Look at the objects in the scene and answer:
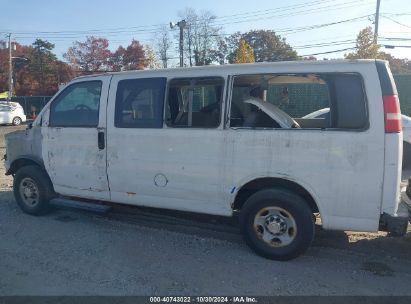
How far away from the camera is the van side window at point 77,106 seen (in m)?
5.57

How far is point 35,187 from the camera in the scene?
20.4ft

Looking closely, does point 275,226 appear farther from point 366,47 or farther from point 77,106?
point 366,47

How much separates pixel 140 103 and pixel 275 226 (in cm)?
229

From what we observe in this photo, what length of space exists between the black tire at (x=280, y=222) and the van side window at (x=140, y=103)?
5.06ft

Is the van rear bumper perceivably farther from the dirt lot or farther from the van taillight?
the van taillight

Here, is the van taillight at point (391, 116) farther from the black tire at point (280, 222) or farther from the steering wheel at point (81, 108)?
the steering wheel at point (81, 108)

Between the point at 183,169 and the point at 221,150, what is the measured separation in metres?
0.56

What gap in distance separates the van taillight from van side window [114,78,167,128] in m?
2.56

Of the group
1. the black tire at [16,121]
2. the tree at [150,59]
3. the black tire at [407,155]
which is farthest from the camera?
the tree at [150,59]

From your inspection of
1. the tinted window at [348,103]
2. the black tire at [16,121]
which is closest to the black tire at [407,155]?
the tinted window at [348,103]

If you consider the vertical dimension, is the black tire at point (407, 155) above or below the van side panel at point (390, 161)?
below

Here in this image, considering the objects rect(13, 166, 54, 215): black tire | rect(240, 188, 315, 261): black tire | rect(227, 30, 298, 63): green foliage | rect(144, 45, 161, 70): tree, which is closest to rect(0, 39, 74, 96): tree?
rect(144, 45, 161, 70): tree

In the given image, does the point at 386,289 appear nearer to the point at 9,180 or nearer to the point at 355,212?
the point at 355,212

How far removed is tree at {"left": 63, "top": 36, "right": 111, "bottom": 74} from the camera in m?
62.0
